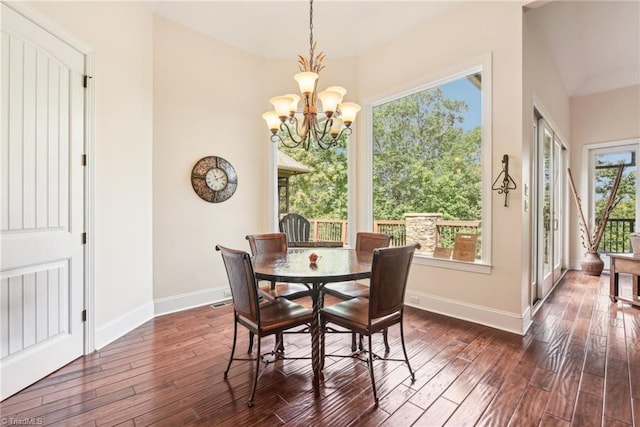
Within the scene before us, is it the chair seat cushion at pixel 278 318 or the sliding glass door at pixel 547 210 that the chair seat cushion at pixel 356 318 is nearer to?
the chair seat cushion at pixel 278 318

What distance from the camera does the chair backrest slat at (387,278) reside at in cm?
188

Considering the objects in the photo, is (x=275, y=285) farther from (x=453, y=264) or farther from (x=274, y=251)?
(x=453, y=264)

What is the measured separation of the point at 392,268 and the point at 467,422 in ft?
3.15

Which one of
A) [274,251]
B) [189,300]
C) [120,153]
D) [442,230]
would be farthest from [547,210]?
[120,153]

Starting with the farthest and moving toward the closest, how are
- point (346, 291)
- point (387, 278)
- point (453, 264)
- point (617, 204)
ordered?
1. point (617, 204)
2. point (453, 264)
3. point (346, 291)
4. point (387, 278)

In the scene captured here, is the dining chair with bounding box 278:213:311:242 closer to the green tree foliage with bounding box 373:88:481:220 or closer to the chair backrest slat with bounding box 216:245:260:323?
the green tree foliage with bounding box 373:88:481:220

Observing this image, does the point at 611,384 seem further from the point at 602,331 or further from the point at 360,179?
the point at 360,179

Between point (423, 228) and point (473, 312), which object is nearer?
point (473, 312)

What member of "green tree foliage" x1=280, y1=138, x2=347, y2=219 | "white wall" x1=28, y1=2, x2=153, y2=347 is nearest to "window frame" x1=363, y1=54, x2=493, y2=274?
"green tree foliage" x1=280, y1=138, x2=347, y2=219

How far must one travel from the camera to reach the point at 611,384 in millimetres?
2076

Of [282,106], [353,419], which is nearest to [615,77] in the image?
[282,106]

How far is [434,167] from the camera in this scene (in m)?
3.73

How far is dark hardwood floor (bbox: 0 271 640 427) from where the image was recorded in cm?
177

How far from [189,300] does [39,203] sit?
1982mm
